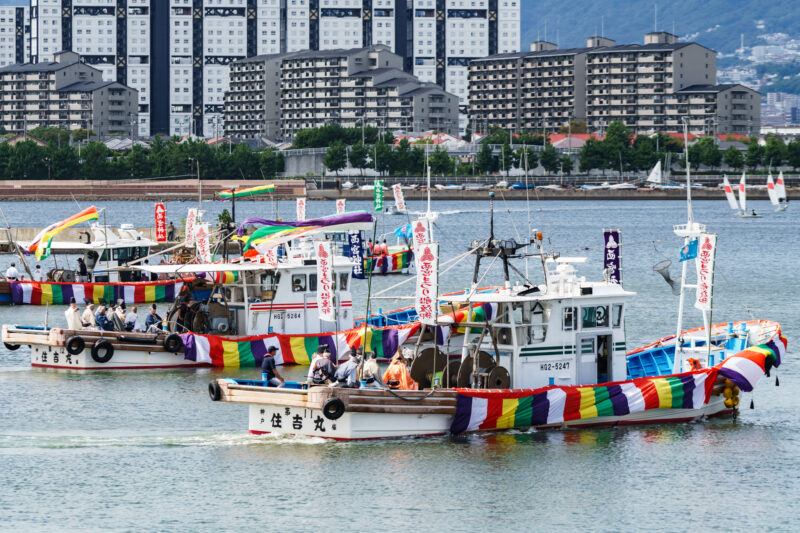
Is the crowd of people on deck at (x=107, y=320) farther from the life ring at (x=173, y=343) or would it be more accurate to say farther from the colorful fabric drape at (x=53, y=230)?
the colorful fabric drape at (x=53, y=230)

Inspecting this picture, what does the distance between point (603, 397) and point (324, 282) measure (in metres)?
11.3

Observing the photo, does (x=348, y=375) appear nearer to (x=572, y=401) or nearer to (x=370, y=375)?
(x=370, y=375)

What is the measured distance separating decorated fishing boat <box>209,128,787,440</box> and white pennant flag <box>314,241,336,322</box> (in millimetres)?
7149

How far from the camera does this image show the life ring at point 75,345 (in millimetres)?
42250

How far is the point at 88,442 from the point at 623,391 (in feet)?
43.1

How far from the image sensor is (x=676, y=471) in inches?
1197

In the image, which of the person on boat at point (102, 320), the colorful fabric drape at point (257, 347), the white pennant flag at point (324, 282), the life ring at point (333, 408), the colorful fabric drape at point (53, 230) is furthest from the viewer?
the colorful fabric drape at point (53, 230)

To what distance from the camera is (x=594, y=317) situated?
33.8 m

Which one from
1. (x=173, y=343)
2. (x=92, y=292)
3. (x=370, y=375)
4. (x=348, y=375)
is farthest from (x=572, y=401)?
(x=92, y=292)

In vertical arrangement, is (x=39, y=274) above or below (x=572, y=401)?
above

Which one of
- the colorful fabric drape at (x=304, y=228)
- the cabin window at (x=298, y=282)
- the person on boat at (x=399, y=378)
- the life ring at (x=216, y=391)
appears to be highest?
the colorful fabric drape at (x=304, y=228)

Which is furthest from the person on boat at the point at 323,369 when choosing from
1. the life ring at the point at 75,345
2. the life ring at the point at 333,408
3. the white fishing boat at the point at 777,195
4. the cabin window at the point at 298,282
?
the white fishing boat at the point at 777,195

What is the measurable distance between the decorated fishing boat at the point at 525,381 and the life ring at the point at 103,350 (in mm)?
10959

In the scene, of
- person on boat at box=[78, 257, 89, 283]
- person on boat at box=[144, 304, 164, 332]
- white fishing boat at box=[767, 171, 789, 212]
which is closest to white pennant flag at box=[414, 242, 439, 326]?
person on boat at box=[144, 304, 164, 332]
